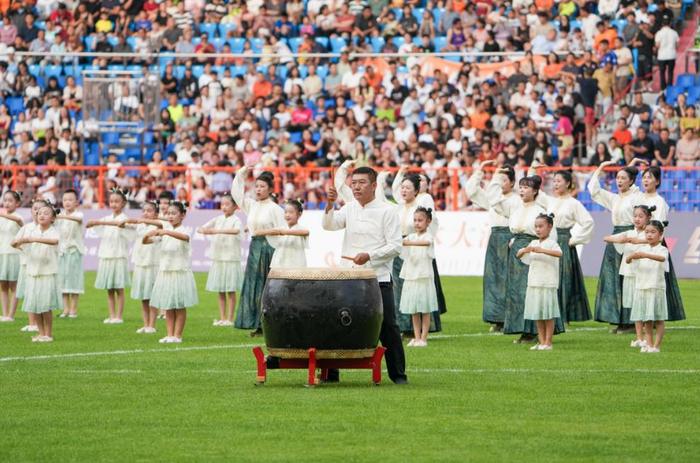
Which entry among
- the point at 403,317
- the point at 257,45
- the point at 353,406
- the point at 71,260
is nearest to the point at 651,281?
the point at 403,317

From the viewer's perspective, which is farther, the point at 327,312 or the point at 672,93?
the point at 672,93

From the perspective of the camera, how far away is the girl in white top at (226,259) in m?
21.2

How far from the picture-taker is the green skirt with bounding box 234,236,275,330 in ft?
62.3

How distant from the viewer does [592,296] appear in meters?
24.9

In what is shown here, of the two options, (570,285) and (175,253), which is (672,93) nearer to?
(570,285)

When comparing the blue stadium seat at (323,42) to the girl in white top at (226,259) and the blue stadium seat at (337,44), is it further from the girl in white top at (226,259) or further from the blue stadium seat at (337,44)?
the girl in white top at (226,259)

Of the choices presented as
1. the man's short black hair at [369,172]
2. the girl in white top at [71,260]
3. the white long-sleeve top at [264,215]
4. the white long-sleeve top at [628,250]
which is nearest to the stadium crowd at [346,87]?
the girl in white top at [71,260]

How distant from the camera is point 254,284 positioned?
19125mm

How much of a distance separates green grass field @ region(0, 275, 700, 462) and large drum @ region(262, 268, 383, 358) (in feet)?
1.31

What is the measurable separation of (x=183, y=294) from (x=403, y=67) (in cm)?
1745

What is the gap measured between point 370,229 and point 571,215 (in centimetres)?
598

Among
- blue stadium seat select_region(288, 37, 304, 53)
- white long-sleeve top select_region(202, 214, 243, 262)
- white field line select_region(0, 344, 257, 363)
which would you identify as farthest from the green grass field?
blue stadium seat select_region(288, 37, 304, 53)

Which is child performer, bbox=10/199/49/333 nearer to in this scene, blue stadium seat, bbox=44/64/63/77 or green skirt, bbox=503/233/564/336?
green skirt, bbox=503/233/564/336

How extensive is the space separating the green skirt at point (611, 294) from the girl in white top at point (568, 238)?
0.23 m
